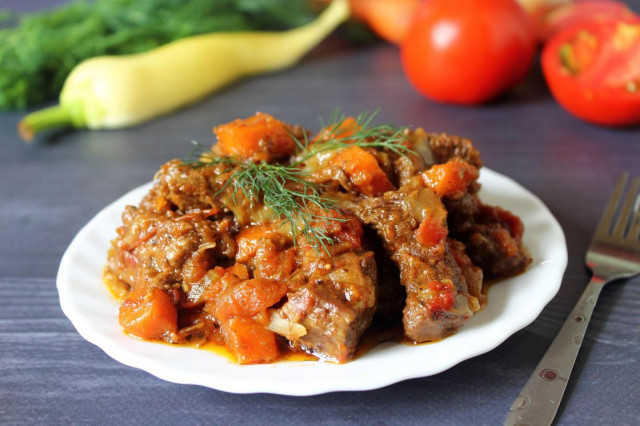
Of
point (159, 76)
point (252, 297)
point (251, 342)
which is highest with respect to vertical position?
point (252, 297)

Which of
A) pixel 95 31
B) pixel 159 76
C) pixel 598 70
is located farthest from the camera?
pixel 95 31

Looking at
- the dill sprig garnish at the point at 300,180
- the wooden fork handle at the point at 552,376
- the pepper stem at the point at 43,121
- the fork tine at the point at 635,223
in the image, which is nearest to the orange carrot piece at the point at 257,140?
the dill sprig garnish at the point at 300,180

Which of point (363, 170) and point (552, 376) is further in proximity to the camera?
point (363, 170)

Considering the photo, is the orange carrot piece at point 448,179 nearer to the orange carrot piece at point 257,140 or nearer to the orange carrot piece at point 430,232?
the orange carrot piece at point 430,232

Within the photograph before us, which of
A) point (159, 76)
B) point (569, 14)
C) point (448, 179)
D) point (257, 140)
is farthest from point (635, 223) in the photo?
point (159, 76)

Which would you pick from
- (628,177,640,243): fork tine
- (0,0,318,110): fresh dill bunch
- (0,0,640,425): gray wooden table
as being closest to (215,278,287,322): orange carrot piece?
(0,0,640,425): gray wooden table

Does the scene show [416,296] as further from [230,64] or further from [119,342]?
[230,64]

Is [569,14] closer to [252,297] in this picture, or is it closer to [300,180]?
[300,180]

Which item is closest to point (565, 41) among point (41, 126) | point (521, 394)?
point (521, 394)

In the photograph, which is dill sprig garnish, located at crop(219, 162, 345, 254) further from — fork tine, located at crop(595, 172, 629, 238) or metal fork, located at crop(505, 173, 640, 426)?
fork tine, located at crop(595, 172, 629, 238)
